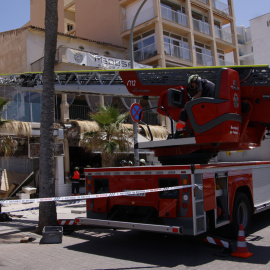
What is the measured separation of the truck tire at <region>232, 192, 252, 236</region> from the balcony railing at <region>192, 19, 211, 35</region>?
25.6m

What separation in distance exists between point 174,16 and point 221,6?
861 cm

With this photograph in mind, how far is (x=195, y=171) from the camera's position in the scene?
580cm

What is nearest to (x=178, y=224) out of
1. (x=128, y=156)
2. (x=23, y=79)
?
(x=23, y=79)

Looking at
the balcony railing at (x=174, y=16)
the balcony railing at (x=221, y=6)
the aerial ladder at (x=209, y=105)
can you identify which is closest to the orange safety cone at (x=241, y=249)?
the aerial ladder at (x=209, y=105)

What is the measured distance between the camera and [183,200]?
5.84 meters

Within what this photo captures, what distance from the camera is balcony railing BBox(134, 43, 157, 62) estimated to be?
26.8 m

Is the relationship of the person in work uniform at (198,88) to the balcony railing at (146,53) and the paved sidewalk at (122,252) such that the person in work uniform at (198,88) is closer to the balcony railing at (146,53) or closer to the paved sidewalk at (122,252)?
the paved sidewalk at (122,252)

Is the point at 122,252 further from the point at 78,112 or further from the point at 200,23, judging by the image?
the point at 200,23

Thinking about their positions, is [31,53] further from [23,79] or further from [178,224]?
[178,224]

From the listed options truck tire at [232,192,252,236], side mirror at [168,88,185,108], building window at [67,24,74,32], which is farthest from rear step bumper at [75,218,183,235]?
building window at [67,24,74,32]

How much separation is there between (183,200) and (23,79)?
21.9 feet

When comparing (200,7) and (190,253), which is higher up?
(200,7)

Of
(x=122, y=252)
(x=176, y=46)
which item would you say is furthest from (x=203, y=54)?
(x=122, y=252)

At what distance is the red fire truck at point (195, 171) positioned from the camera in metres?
5.88
